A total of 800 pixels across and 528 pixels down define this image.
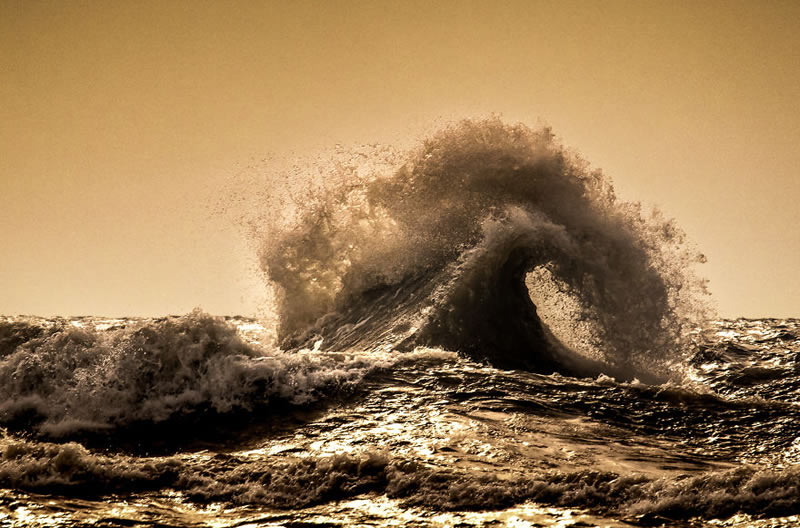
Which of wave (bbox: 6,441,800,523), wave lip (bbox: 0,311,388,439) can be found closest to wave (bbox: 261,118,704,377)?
wave lip (bbox: 0,311,388,439)

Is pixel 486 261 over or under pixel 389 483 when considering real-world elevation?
over

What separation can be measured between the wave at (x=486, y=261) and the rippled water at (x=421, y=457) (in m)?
2.89

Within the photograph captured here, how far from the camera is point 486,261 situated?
42.3 ft

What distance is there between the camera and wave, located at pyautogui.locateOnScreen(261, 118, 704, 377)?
1212 centimetres

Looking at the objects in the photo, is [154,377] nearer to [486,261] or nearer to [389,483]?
[389,483]

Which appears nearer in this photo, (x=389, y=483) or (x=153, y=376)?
(x=389, y=483)

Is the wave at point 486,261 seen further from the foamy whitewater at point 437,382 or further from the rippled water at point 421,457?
the rippled water at point 421,457

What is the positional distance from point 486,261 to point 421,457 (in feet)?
24.2

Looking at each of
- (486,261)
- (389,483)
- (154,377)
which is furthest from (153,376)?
(486,261)

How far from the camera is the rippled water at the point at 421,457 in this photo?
4.76 meters

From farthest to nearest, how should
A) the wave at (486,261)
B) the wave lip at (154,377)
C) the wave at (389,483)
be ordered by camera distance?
1. the wave at (486,261)
2. the wave lip at (154,377)
3. the wave at (389,483)

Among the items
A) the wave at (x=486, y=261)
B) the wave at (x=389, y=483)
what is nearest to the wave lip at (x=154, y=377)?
the wave at (x=389, y=483)

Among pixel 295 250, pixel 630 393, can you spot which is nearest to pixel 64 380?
pixel 630 393

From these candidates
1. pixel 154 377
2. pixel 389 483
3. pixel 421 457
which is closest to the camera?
pixel 389 483
